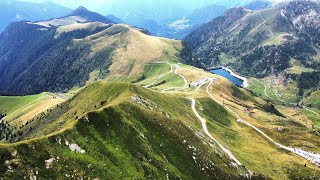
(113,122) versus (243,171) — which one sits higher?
(113,122)

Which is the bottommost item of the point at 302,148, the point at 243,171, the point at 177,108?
the point at 302,148

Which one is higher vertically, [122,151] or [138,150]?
[122,151]

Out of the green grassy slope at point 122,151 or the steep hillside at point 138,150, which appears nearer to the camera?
the green grassy slope at point 122,151

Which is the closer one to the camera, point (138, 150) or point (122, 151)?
point (122, 151)

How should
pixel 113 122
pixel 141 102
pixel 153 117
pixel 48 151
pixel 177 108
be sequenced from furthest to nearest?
pixel 177 108, pixel 141 102, pixel 153 117, pixel 113 122, pixel 48 151

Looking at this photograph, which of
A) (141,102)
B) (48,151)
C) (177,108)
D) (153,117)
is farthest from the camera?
(177,108)

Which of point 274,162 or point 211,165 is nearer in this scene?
point 211,165

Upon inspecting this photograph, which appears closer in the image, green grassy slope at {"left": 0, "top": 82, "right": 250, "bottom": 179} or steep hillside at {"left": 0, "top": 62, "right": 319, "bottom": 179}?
green grassy slope at {"left": 0, "top": 82, "right": 250, "bottom": 179}

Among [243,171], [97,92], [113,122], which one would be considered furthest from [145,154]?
[97,92]

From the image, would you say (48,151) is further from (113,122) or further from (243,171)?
(243,171)
